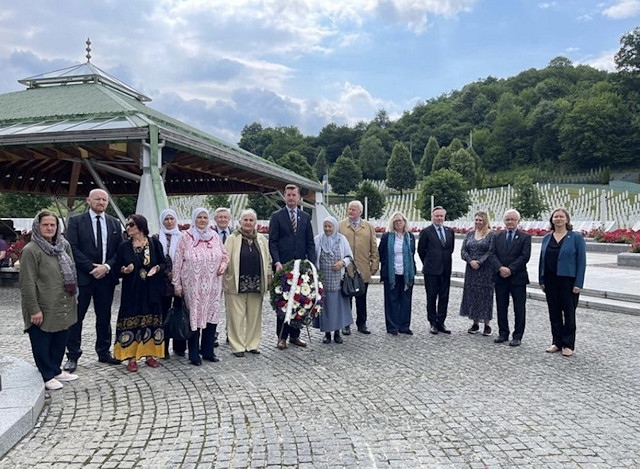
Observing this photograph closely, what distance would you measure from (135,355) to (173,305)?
0.71m

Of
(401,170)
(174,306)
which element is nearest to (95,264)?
(174,306)

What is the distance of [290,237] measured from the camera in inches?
261

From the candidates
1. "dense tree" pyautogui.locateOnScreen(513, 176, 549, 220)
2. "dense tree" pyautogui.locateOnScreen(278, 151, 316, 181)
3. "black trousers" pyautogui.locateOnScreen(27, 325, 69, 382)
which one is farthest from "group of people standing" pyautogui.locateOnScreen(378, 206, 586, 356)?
"dense tree" pyautogui.locateOnScreen(278, 151, 316, 181)

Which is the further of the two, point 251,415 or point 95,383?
point 95,383

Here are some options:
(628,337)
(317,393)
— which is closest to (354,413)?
(317,393)

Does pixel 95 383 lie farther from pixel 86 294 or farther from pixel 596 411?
pixel 596 411

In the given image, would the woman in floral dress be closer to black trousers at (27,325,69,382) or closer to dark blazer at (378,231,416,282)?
dark blazer at (378,231,416,282)

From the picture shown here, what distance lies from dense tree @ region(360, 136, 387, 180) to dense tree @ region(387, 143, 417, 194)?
19.6 metres

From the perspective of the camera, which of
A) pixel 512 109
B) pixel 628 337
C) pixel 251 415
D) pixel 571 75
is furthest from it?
pixel 571 75

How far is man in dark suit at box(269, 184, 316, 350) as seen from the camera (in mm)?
6547

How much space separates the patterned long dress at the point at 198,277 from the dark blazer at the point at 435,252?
10.0 ft

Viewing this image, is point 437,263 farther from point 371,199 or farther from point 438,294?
point 371,199

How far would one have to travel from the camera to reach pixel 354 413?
13.7 ft

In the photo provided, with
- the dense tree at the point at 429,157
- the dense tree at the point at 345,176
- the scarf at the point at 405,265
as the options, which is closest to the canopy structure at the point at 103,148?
the scarf at the point at 405,265
